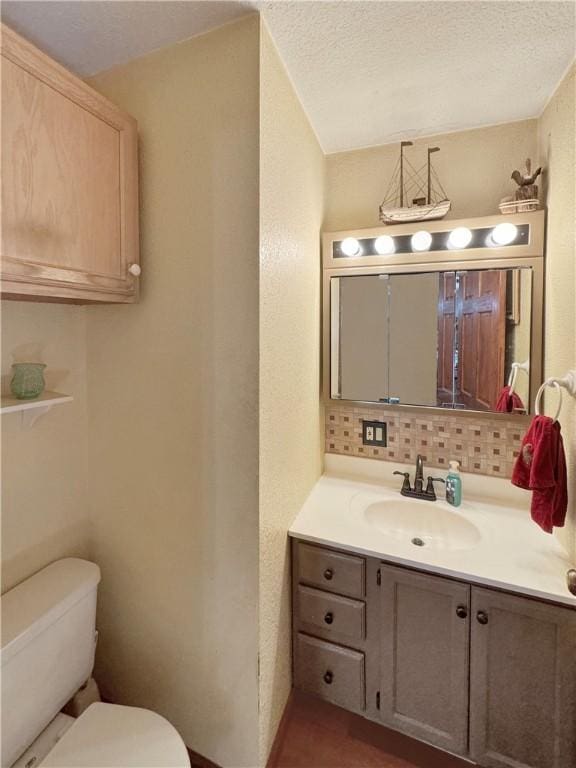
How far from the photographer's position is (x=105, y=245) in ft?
3.60

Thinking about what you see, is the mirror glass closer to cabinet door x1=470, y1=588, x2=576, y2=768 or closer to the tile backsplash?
the tile backsplash

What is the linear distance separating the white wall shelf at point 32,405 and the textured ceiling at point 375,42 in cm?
111

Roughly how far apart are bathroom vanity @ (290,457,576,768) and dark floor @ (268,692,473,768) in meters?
0.14

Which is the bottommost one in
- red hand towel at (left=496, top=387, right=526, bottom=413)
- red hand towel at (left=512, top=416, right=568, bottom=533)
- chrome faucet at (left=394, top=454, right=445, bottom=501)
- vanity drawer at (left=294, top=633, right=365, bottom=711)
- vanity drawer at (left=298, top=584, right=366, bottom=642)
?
vanity drawer at (left=294, top=633, right=365, bottom=711)

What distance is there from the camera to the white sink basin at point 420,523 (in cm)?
151

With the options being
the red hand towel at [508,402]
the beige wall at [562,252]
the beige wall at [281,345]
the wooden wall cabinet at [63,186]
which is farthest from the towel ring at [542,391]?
the wooden wall cabinet at [63,186]

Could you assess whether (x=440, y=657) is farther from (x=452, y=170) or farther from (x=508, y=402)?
(x=452, y=170)

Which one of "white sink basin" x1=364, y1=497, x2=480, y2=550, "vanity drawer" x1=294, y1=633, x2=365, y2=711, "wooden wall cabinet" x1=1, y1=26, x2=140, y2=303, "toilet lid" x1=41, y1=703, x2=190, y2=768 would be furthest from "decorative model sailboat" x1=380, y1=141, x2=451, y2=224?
"toilet lid" x1=41, y1=703, x2=190, y2=768

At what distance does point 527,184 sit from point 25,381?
1.94 m

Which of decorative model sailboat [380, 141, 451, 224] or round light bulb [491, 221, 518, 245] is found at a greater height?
decorative model sailboat [380, 141, 451, 224]

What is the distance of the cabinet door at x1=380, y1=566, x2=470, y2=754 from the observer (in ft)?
3.94

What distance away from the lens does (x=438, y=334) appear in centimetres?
163

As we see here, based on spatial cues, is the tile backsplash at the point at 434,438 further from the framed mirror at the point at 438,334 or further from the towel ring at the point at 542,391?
the towel ring at the point at 542,391

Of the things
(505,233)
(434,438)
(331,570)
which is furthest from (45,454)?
(505,233)
